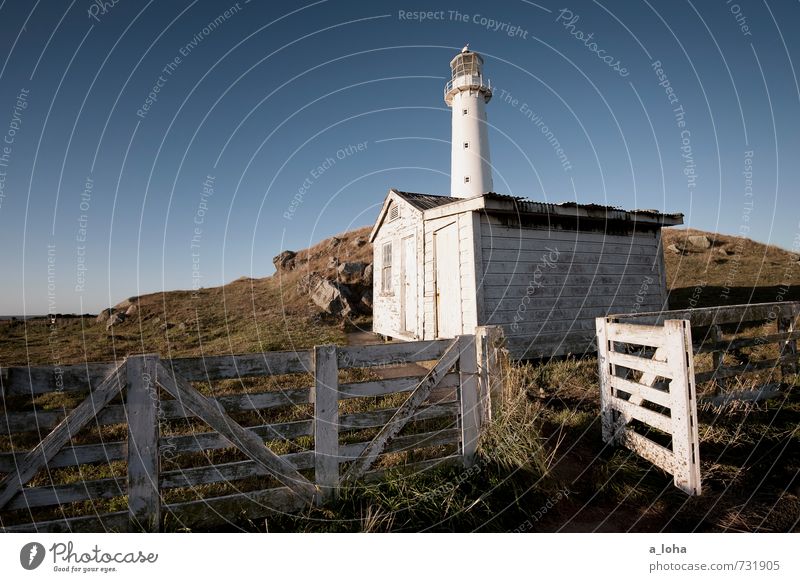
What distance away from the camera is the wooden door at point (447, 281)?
9.53 meters

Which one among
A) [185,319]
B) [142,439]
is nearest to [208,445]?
[142,439]

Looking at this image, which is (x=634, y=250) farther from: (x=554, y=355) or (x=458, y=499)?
(x=458, y=499)

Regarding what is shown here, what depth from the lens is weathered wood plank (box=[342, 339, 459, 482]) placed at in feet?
11.9

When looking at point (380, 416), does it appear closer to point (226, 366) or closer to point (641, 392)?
point (226, 366)

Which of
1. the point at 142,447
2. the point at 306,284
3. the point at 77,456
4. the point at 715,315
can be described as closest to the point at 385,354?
the point at 142,447

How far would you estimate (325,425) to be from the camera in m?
3.48

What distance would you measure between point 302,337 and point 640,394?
38.6 feet

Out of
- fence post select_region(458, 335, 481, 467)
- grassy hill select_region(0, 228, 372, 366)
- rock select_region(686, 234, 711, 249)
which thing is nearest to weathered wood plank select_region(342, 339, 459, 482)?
fence post select_region(458, 335, 481, 467)

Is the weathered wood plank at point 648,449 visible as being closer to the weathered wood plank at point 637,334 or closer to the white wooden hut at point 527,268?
the weathered wood plank at point 637,334

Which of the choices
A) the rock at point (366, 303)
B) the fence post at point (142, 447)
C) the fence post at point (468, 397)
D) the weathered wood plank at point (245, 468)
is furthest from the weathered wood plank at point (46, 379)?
the rock at point (366, 303)

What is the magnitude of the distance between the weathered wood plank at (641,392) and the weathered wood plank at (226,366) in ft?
12.8

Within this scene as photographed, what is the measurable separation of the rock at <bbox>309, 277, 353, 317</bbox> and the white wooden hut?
707 cm

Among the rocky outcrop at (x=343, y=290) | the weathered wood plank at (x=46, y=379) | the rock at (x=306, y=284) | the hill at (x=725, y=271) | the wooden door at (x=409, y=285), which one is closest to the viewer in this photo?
the weathered wood plank at (x=46, y=379)

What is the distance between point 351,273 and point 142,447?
18.2m
